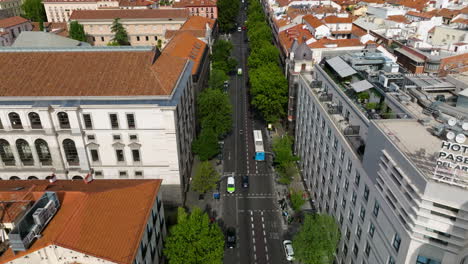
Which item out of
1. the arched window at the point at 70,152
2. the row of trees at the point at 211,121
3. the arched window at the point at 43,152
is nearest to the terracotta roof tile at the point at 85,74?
the arched window at the point at 43,152

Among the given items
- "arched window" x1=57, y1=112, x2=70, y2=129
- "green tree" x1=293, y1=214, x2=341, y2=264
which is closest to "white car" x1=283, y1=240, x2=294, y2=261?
"green tree" x1=293, y1=214, x2=341, y2=264

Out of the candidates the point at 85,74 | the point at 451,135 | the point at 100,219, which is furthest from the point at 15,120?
the point at 451,135

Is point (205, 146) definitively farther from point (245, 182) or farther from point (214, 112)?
point (214, 112)

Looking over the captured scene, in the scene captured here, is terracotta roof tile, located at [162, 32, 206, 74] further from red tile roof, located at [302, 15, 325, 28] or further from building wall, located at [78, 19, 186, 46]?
red tile roof, located at [302, 15, 325, 28]

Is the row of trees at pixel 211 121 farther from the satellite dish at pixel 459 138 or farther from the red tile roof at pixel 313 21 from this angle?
the satellite dish at pixel 459 138

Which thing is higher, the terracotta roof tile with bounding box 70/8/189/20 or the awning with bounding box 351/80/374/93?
the terracotta roof tile with bounding box 70/8/189/20

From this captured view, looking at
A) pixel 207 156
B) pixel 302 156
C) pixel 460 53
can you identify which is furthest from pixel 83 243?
pixel 460 53
